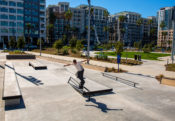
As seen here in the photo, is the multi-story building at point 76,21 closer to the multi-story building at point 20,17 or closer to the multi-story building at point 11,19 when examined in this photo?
the multi-story building at point 20,17

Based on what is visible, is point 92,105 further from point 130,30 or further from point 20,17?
point 130,30

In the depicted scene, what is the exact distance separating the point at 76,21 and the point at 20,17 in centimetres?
4948

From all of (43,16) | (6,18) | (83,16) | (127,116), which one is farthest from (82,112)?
(83,16)

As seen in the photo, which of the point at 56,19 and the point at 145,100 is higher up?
the point at 56,19

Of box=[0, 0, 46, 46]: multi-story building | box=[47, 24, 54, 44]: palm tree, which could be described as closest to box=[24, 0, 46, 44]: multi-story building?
box=[0, 0, 46, 46]: multi-story building

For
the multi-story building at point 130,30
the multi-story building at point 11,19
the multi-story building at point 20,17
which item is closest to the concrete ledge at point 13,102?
the multi-story building at point 20,17

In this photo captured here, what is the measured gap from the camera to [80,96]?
8.84 metres

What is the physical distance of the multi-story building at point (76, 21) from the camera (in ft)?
389

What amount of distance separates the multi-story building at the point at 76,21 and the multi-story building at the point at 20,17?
18032 millimetres

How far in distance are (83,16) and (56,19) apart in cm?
2295

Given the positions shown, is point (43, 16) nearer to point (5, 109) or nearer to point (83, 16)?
point (83, 16)

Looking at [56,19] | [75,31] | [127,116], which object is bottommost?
[127,116]

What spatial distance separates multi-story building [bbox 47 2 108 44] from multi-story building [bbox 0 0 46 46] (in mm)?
18032

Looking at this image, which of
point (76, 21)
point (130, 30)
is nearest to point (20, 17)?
point (76, 21)
